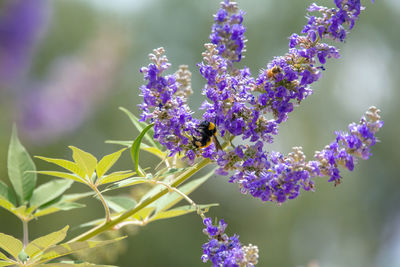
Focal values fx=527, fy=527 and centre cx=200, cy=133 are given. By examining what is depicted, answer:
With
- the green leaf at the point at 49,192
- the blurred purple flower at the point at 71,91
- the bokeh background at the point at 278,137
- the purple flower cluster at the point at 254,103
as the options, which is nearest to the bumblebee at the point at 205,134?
the purple flower cluster at the point at 254,103

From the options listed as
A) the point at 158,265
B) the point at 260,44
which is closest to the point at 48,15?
the point at 158,265

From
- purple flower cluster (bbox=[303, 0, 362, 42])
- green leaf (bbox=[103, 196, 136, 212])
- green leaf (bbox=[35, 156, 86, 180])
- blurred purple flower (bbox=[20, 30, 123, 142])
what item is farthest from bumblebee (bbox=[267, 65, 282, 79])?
Result: blurred purple flower (bbox=[20, 30, 123, 142])

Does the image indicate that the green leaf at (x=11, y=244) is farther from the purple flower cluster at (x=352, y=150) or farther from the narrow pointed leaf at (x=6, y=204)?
the purple flower cluster at (x=352, y=150)

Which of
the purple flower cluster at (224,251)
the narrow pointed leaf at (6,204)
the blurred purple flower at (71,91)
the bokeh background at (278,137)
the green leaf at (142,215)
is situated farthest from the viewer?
the bokeh background at (278,137)

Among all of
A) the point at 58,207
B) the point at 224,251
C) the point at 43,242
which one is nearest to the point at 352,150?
the point at 224,251

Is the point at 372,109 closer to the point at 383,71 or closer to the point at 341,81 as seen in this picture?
the point at 341,81

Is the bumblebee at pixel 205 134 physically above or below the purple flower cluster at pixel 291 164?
above
